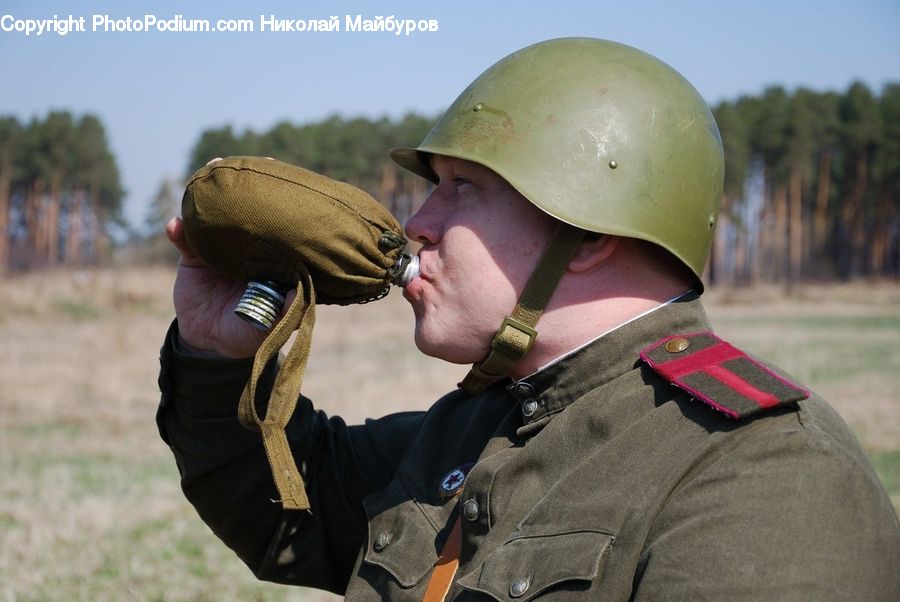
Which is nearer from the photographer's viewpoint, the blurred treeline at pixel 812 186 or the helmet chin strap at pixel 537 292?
the helmet chin strap at pixel 537 292

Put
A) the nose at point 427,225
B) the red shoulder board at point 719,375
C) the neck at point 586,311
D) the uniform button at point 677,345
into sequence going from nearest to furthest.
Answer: the red shoulder board at point 719,375, the uniform button at point 677,345, the neck at point 586,311, the nose at point 427,225

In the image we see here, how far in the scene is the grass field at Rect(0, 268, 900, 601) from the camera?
5090 mm

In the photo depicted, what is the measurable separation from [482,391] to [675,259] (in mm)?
624

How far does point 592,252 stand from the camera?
217cm

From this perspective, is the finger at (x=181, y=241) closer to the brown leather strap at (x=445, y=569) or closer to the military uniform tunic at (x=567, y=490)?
the military uniform tunic at (x=567, y=490)

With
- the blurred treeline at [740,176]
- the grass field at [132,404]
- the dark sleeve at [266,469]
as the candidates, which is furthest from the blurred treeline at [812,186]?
the dark sleeve at [266,469]

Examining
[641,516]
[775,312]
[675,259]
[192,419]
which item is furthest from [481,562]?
[775,312]

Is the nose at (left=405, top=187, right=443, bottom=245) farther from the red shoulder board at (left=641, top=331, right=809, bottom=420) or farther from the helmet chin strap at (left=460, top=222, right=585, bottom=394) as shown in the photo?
the red shoulder board at (left=641, top=331, right=809, bottom=420)

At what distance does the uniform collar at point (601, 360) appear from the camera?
6.90ft

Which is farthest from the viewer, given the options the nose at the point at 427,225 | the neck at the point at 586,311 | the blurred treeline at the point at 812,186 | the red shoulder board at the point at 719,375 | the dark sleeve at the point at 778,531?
the blurred treeline at the point at 812,186

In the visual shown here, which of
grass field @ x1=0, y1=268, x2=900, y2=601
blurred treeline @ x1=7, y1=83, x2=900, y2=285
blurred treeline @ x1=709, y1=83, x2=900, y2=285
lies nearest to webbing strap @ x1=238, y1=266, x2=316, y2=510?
grass field @ x1=0, y1=268, x2=900, y2=601

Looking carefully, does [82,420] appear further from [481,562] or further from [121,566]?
[481,562]

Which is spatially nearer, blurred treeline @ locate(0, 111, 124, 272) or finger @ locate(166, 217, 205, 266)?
finger @ locate(166, 217, 205, 266)

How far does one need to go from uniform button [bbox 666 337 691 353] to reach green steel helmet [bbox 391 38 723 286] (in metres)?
0.20
